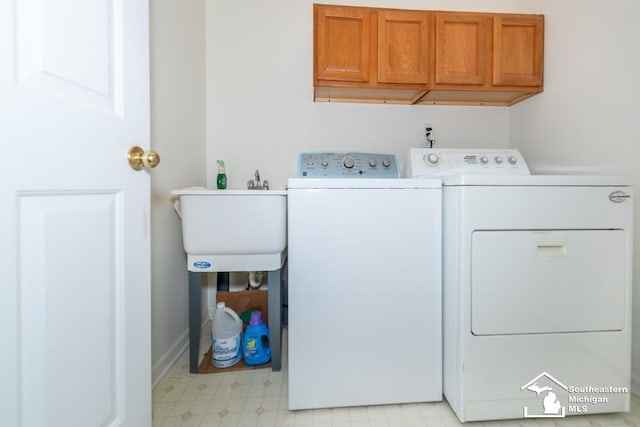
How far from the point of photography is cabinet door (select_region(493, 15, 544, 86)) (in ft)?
5.40

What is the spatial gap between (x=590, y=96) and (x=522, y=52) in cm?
49

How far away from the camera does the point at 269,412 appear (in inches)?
44.8

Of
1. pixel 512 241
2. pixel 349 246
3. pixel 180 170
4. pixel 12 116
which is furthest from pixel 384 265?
pixel 180 170

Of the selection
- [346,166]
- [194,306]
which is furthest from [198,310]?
[346,166]

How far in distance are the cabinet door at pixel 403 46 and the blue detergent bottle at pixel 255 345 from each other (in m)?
1.53

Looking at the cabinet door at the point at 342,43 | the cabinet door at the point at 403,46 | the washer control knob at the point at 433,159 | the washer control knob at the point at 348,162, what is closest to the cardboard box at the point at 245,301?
the washer control knob at the point at 348,162

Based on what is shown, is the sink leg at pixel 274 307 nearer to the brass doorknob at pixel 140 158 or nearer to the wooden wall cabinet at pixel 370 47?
the brass doorknob at pixel 140 158

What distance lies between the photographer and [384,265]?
1119 mm

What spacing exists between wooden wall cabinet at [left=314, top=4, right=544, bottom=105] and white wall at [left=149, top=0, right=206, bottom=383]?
753 millimetres

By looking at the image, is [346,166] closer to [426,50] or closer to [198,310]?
[426,50]

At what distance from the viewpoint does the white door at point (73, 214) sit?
1.55ft

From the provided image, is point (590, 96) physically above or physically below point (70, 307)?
above

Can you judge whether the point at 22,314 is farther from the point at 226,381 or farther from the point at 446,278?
the point at 446,278

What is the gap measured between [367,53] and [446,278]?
1.29 meters
